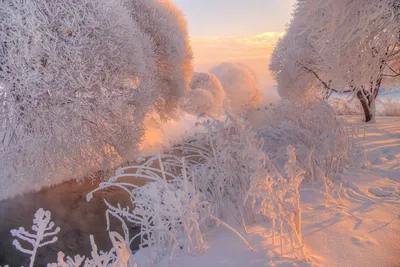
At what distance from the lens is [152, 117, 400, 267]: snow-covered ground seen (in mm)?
2475

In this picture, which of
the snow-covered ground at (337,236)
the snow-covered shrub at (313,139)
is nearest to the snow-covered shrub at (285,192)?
the snow-covered ground at (337,236)

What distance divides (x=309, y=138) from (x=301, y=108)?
2.93 ft

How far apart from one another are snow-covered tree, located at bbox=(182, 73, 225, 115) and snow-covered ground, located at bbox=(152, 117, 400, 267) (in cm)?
1418

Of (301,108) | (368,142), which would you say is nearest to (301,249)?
(301,108)

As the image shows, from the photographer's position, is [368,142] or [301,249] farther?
[368,142]

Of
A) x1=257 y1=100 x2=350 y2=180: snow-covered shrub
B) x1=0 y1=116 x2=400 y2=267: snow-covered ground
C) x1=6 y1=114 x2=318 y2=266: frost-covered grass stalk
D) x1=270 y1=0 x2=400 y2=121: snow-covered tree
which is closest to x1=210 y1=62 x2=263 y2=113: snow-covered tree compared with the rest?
x1=257 y1=100 x2=350 y2=180: snow-covered shrub

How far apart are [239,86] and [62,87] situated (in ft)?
52.2

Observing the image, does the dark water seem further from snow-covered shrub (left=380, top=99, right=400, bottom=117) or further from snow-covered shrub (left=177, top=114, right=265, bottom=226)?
snow-covered shrub (left=380, top=99, right=400, bottom=117)

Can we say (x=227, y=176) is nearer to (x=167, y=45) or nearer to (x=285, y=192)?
(x=285, y=192)

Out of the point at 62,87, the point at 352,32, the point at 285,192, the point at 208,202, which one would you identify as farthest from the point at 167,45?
the point at 285,192

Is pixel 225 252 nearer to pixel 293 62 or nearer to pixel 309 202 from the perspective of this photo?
pixel 309 202

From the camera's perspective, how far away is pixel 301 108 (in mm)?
5617

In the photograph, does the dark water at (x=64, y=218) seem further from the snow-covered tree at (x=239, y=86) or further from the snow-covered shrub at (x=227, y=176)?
the snow-covered tree at (x=239, y=86)

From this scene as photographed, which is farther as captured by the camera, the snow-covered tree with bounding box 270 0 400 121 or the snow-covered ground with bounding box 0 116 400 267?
the snow-covered tree with bounding box 270 0 400 121
